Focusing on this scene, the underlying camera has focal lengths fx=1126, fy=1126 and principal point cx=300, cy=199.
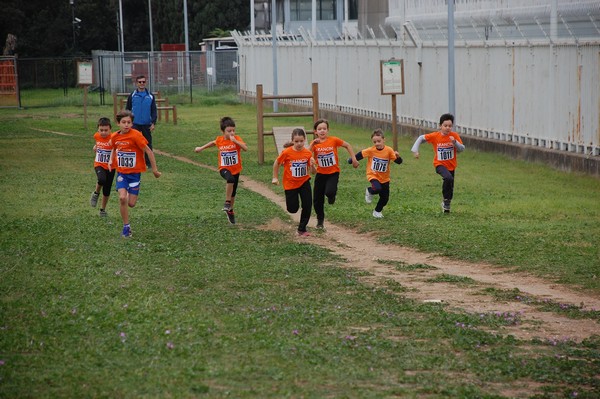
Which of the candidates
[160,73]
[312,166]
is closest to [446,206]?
[312,166]

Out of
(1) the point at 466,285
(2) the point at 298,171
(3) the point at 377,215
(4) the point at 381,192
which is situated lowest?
(1) the point at 466,285

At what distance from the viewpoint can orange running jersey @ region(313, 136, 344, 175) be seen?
16.3 m

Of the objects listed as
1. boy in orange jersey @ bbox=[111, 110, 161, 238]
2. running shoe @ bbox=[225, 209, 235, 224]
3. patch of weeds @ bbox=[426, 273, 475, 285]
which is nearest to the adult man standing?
running shoe @ bbox=[225, 209, 235, 224]

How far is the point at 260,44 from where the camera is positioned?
57438 millimetres

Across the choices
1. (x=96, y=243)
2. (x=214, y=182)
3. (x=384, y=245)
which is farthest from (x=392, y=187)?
(x=96, y=243)

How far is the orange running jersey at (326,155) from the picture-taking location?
642 inches

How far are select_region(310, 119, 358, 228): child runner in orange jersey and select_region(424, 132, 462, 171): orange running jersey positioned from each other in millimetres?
1731

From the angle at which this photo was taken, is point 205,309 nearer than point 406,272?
Yes

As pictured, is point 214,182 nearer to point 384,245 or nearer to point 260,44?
point 384,245

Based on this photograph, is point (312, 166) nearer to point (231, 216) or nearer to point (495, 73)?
point (231, 216)

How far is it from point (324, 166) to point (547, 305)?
6.22m

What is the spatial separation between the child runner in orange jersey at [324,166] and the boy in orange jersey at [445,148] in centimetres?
160

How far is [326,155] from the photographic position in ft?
53.5

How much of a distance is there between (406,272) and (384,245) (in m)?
2.11
